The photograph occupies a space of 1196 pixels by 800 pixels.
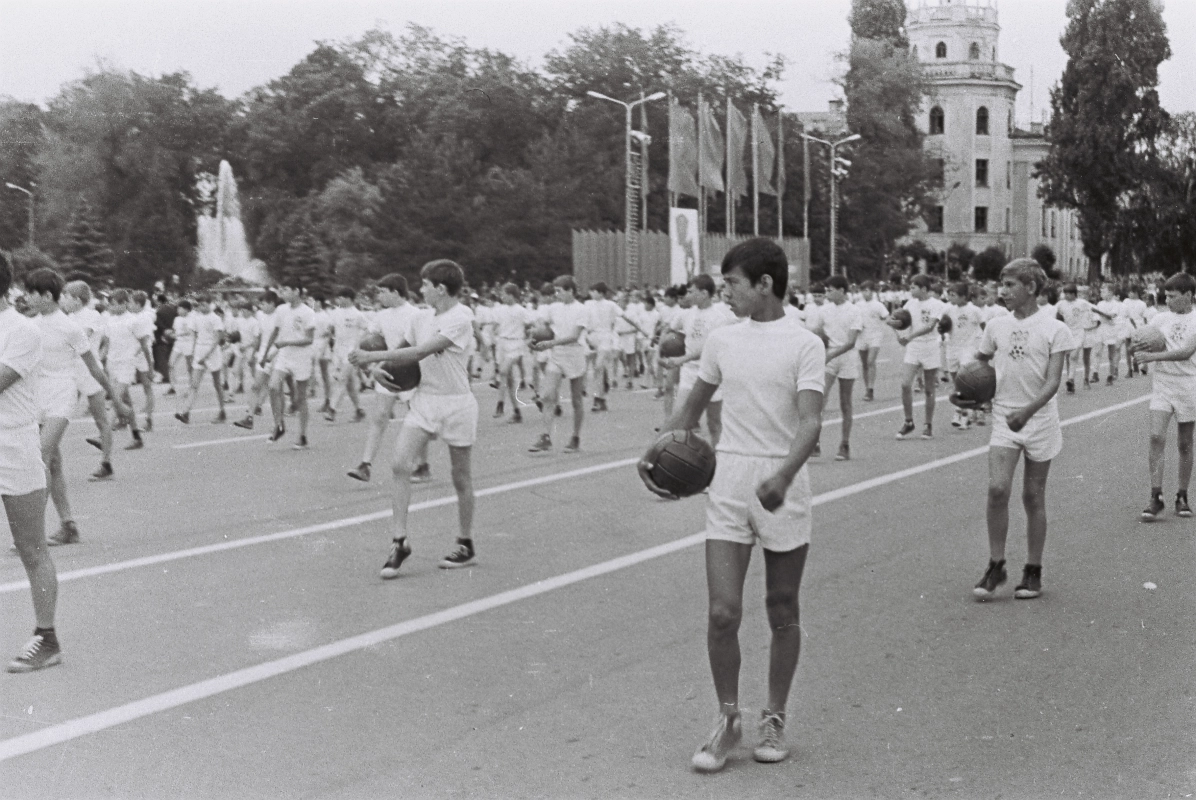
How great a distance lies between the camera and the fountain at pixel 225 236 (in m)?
76.1

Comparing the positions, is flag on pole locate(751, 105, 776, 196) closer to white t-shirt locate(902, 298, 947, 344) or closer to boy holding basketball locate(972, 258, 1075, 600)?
white t-shirt locate(902, 298, 947, 344)

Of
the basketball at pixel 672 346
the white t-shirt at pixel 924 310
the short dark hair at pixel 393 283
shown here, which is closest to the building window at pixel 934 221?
the white t-shirt at pixel 924 310

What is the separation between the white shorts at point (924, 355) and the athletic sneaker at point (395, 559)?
10671mm

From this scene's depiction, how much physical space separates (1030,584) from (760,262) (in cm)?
390

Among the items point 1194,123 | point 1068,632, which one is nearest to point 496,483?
point 1068,632

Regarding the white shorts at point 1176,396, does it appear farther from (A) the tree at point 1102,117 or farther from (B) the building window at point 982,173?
(B) the building window at point 982,173

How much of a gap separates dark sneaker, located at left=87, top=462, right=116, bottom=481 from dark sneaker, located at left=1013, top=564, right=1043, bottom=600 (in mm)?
8898

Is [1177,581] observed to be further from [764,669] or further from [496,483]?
[496,483]

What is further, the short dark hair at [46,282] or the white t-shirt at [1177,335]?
the white t-shirt at [1177,335]

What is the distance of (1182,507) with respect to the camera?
1193 centimetres

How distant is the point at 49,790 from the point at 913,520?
7.69 m

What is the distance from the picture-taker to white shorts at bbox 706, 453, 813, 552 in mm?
5754

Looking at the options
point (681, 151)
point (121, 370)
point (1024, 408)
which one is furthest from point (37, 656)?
point (681, 151)

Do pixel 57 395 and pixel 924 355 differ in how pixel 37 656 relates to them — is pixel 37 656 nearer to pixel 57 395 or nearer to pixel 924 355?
pixel 57 395
